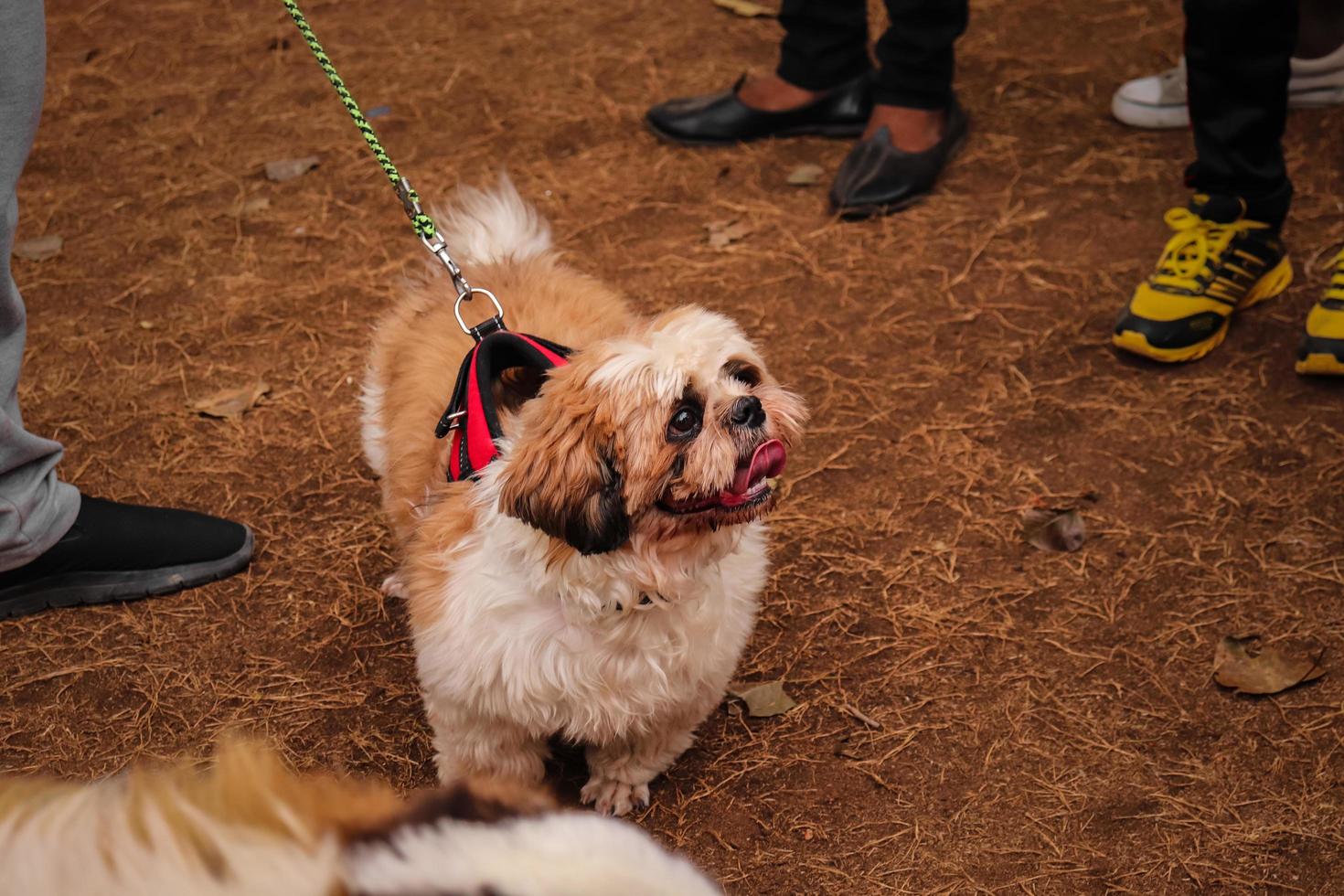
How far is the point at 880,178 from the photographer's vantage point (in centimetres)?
449

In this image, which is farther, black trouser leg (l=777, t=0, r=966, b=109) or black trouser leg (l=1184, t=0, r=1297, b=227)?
black trouser leg (l=777, t=0, r=966, b=109)

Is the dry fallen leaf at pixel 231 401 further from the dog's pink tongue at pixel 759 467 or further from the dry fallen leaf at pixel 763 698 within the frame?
the dog's pink tongue at pixel 759 467

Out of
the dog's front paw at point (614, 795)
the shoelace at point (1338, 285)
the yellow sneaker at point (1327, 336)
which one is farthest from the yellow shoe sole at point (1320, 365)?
the dog's front paw at point (614, 795)

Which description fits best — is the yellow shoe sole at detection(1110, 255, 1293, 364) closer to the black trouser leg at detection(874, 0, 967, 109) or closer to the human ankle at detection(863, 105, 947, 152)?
the human ankle at detection(863, 105, 947, 152)

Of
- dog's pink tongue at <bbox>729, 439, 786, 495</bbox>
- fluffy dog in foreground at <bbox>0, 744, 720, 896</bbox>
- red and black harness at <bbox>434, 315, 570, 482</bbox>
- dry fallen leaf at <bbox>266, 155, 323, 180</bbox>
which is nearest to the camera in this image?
fluffy dog in foreground at <bbox>0, 744, 720, 896</bbox>

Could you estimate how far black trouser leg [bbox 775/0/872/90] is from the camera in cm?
474

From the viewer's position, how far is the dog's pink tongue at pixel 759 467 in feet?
6.65

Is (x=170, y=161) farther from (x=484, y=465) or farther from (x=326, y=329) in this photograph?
(x=484, y=465)

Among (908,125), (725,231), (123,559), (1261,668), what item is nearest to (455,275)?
(123,559)

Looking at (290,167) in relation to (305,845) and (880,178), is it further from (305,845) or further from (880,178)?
(305,845)

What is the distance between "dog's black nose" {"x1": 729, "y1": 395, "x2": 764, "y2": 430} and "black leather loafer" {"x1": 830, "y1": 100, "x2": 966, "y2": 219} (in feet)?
8.63

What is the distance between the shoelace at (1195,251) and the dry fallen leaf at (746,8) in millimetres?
2940

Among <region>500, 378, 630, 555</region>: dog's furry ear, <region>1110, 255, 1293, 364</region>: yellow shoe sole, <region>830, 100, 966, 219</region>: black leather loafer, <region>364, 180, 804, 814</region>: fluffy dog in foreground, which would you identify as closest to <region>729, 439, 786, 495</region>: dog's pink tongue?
<region>364, 180, 804, 814</region>: fluffy dog in foreground

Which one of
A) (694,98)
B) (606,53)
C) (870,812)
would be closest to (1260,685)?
(870,812)
